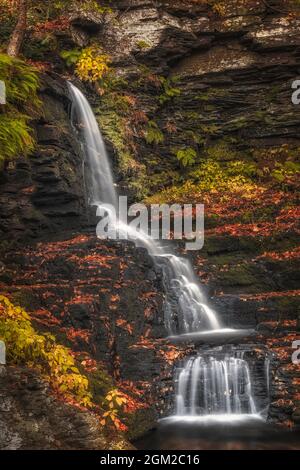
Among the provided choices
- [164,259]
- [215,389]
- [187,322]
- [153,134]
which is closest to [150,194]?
[153,134]

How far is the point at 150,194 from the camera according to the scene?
57.5ft

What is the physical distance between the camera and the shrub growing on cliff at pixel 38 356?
5809 mm

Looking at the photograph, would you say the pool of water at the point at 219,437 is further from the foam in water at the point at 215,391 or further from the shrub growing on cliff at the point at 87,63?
the shrub growing on cliff at the point at 87,63

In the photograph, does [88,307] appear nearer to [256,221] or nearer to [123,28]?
[256,221]

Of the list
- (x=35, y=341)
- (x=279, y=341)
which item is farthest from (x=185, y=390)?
(x=35, y=341)

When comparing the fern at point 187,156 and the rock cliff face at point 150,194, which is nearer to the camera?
the rock cliff face at point 150,194

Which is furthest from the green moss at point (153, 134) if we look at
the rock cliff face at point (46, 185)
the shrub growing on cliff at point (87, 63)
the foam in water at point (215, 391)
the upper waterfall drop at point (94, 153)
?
the foam in water at point (215, 391)

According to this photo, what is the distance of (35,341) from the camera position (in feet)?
19.7

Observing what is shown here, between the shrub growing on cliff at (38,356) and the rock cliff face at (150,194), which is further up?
the rock cliff face at (150,194)

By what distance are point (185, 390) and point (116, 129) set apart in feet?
35.2

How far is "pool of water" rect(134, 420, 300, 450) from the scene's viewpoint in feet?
22.5

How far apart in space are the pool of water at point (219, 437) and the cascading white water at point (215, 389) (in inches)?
15.7

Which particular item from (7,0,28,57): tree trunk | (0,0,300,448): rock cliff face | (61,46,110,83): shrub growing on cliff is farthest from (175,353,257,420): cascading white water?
(61,46,110,83): shrub growing on cliff

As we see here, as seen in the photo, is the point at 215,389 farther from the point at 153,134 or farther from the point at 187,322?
the point at 153,134
